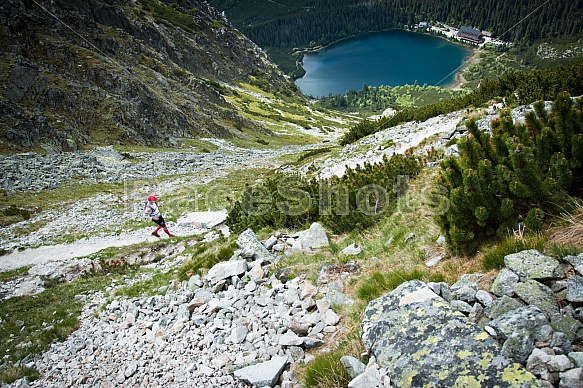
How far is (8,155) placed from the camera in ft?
100

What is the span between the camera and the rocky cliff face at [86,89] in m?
36.5

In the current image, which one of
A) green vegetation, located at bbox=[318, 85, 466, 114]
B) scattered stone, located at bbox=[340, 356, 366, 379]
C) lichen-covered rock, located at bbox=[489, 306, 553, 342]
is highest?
green vegetation, located at bbox=[318, 85, 466, 114]

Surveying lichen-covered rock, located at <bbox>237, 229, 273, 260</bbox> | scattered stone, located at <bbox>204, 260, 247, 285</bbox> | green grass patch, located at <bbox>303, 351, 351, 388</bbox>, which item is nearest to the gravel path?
lichen-covered rock, located at <bbox>237, 229, 273, 260</bbox>

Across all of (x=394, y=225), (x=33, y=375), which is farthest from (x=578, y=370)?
(x=33, y=375)

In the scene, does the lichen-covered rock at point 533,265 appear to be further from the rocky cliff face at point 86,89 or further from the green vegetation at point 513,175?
the rocky cliff face at point 86,89

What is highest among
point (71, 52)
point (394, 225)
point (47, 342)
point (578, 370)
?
point (71, 52)

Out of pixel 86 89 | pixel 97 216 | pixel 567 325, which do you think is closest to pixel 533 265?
pixel 567 325

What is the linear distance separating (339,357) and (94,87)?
170ft

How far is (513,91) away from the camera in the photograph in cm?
2131

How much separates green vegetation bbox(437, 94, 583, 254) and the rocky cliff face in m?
39.4

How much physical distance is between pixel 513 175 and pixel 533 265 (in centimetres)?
165

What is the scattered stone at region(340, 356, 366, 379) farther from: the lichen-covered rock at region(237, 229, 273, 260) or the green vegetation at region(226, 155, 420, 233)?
the green vegetation at region(226, 155, 420, 233)

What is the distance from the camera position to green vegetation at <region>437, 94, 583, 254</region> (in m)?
5.02

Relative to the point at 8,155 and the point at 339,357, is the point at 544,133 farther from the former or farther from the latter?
the point at 8,155
